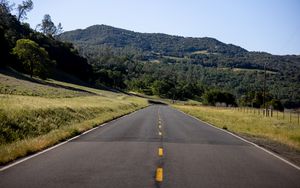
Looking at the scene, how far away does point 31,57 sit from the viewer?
99500 mm

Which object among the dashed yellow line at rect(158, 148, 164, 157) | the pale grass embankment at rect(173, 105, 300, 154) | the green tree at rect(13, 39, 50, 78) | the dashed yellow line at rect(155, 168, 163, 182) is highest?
the green tree at rect(13, 39, 50, 78)

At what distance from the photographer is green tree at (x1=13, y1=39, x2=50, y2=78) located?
321 ft

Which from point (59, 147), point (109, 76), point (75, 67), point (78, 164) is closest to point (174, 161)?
point (78, 164)

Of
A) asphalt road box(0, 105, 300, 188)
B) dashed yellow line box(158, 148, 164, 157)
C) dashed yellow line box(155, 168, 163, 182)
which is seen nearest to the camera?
asphalt road box(0, 105, 300, 188)

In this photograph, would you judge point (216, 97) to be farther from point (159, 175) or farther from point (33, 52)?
point (159, 175)

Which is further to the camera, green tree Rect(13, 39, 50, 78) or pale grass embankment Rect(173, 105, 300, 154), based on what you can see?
green tree Rect(13, 39, 50, 78)

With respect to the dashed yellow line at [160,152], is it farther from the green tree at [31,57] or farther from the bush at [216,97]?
the bush at [216,97]

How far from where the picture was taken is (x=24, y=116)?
2083cm

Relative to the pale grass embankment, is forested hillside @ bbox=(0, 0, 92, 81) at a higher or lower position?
higher

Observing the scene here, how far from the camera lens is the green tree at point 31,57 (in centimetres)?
9794

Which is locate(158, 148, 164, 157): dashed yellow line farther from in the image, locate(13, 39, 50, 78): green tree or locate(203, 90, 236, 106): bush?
locate(203, 90, 236, 106): bush

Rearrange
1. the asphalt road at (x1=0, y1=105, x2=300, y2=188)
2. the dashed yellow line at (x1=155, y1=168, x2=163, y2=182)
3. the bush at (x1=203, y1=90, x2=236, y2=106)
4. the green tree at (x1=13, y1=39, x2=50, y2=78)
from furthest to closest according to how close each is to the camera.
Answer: the bush at (x1=203, y1=90, x2=236, y2=106)
the green tree at (x1=13, y1=39, x2=50, y2=78)
the dashed yellow line at (x1=155, y1=168, x2=163, y2=182)
the asphalt road at (x1=0, y1=105, x2=300, y2=188)

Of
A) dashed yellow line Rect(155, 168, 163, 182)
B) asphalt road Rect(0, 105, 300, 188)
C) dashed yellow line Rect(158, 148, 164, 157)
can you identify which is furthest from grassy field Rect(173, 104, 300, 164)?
dashed yellow line Rect(155, 168, 163, 182)

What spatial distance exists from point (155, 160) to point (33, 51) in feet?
300
